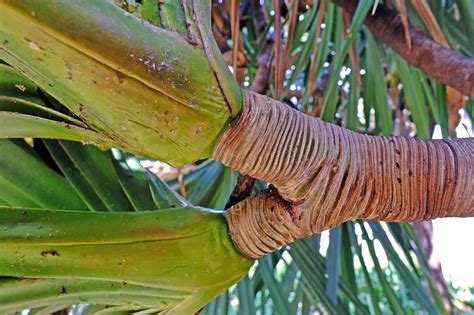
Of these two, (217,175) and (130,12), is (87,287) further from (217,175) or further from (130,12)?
(217,175)

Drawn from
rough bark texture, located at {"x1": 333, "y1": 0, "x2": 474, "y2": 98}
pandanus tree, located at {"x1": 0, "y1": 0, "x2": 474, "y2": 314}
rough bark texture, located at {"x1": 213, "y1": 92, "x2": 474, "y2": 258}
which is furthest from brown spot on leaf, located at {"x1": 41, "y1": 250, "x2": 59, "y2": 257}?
rough bark texture, located at {"x1": 333, "y1": 0, "x2": 474, "y2": 98}

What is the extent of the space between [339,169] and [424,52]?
41cm

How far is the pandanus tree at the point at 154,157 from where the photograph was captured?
1.04 feet

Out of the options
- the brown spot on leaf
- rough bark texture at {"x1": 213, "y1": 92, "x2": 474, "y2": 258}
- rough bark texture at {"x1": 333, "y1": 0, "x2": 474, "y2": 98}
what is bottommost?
rough bark texture at {"x1": 213, "y1": 92, "x2": 474, "y2": 258}

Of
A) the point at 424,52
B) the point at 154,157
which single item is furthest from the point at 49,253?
the point at 424,52

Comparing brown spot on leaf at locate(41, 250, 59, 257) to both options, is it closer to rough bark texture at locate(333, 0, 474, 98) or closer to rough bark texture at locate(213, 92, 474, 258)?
rough bark texture at locate(213, 92, 474, 258)

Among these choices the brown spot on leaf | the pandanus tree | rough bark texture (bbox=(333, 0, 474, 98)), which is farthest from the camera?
rough bark texture (bbox=(333, 0, 474, 98))

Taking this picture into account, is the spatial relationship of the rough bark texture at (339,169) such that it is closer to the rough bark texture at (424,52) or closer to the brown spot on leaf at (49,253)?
the brown spot on leaf at (49,253)

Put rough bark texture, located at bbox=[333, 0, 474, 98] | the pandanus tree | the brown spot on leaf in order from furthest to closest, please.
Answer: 1. rough bark texture, located at bbox=[333, 0, 474, 98]
2. the brown spot on leaf
3. the pandanus tree

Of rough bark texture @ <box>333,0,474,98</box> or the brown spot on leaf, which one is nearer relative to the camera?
the brown spot on leaf

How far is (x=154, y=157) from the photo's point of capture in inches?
14.6

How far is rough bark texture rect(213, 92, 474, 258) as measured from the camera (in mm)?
380

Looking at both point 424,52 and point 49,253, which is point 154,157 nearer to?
point 49,253

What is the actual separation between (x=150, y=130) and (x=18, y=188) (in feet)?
0.70
